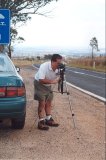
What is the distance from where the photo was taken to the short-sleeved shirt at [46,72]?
9.08m

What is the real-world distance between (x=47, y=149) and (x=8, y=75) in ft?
4.94

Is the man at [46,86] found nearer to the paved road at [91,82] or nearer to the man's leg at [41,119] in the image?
the man's leg at [41,119]

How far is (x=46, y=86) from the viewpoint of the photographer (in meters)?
9.34

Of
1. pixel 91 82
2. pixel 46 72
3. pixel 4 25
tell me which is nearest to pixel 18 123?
pixel 46 72

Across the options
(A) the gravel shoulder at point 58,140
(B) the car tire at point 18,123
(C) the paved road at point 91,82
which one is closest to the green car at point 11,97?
(B) the car tire at point 18,123

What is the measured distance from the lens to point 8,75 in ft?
26.5

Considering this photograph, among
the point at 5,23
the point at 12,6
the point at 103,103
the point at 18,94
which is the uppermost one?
the point at 12,6

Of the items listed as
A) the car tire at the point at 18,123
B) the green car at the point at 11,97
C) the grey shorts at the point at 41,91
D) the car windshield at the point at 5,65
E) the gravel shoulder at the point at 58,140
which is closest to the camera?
the gravel shoulder at the point at 58,140

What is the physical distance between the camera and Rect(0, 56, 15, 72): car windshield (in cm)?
877

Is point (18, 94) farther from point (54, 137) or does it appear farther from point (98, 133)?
point (98, 133)

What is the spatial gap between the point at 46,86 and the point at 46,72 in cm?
33

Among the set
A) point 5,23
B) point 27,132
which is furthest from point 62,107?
point 27,132

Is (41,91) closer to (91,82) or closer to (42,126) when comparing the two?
(42,126)

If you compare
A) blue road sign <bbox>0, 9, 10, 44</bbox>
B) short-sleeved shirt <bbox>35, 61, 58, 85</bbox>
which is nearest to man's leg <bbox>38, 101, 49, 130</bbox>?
short-sleeved shirt <bbox>35, 61, 58, 85</bbox>
